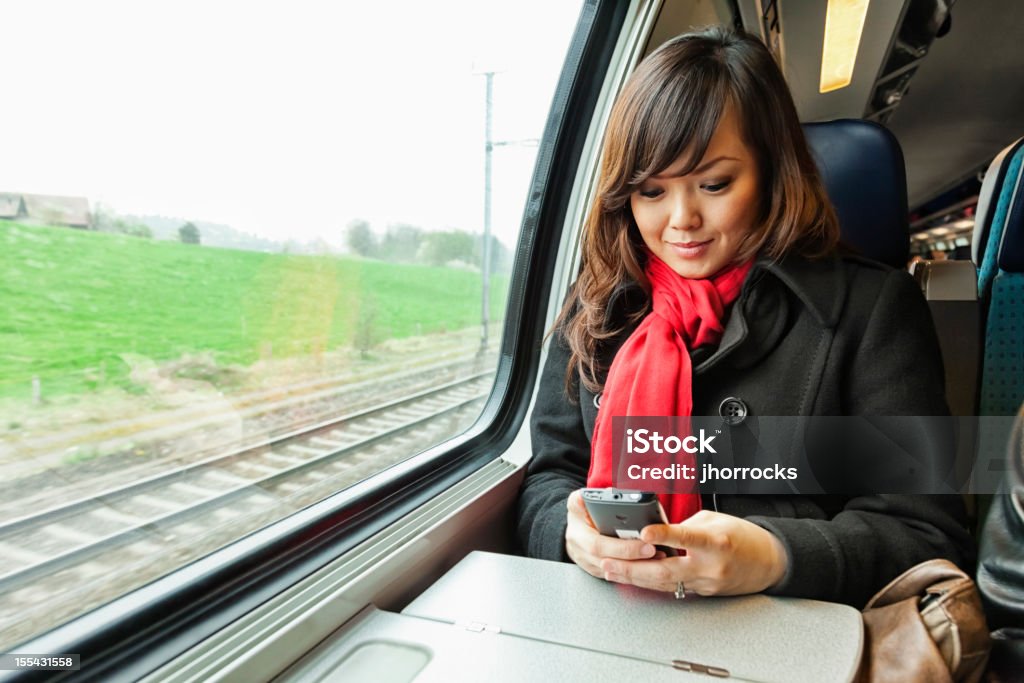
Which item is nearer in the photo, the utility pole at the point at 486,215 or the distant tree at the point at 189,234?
the distant tree at the point at 189,234

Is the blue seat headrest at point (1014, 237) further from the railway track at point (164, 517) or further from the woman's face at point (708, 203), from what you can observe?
the railway track at point (164, 517)

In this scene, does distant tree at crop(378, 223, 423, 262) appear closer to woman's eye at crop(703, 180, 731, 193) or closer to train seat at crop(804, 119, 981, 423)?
woman's eye at crop(703, 180, 731, 193)

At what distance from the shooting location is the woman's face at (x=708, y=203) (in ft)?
3.77

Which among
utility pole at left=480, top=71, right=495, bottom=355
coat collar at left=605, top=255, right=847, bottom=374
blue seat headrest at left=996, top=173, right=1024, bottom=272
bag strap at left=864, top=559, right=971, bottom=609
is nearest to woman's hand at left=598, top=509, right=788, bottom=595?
bag strap at left=864, top=559, right=971, bottom=609

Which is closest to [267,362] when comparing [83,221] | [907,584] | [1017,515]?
[83,221]

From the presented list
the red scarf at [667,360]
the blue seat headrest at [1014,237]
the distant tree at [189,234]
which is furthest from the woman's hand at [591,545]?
the blue seat headrest at [1014,237]

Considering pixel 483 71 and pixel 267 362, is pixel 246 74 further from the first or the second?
pixel 483 71

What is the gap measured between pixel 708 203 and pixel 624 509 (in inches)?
24.6

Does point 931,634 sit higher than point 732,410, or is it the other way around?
point 732,410

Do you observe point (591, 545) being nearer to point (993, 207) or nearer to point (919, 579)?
point (919, 579)

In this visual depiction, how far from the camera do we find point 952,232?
12.2 metres

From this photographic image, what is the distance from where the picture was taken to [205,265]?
107 cm

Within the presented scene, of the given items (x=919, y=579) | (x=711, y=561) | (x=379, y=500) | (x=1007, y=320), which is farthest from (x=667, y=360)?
(x=1007, y=320)

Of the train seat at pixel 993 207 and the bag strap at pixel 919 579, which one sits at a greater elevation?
the train seat at pixel 993 207
